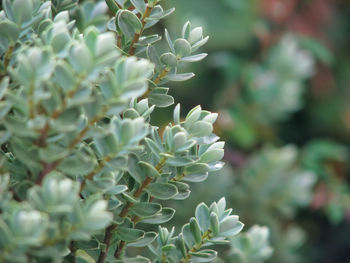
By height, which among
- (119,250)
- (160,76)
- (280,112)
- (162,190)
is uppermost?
(160,76)

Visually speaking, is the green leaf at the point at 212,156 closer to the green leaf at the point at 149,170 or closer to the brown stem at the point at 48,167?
the green leaf at the point at 149,170

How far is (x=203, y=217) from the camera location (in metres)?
0.71

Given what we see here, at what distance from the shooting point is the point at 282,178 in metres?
1.83

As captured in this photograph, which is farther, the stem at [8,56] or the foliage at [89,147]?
the stem at [8,56]

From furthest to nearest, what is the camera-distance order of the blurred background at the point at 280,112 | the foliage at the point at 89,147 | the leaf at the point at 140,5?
the blurred background at the point at 280,112, the leaf at the point at 140,5, the foliage at the point at 89,147

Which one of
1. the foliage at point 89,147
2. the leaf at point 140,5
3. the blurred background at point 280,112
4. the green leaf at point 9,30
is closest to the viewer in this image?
the foliage at point 89,147

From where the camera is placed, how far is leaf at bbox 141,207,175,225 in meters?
0.72

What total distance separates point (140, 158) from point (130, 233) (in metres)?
0.10

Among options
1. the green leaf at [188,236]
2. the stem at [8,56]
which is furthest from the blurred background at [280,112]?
the stem at [8,56]

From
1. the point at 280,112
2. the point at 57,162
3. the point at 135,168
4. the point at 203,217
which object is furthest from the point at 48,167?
the point at 280,112

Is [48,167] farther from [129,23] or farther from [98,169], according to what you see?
[129,23]

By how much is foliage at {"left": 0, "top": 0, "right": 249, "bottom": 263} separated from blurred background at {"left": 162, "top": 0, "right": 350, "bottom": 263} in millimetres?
994

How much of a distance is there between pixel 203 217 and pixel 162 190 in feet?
0.24

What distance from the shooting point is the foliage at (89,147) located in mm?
519
